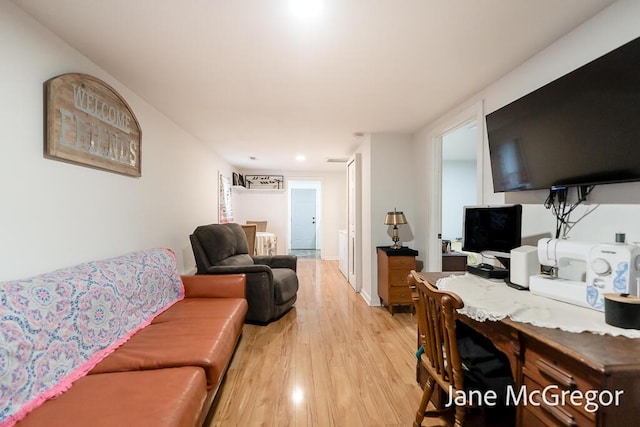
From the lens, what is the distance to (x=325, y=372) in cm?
206

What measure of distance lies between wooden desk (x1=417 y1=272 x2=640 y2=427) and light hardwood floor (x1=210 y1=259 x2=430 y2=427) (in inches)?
31.9

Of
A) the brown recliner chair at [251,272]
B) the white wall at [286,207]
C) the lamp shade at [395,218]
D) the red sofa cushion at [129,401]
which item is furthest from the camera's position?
the white wall at [286,207]

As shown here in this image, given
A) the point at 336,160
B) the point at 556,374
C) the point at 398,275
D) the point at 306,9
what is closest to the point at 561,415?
the point at 556,374

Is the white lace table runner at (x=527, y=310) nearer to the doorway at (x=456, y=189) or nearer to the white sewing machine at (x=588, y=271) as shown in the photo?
the white sewing machine at (x=588, y=271)

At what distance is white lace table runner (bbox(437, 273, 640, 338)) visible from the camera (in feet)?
3.32

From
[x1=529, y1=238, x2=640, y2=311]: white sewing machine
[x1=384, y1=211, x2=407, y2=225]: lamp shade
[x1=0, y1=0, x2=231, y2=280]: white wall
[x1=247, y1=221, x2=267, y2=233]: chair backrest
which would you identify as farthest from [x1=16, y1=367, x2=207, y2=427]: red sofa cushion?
[x1=247, y1=221, x2=267, y2=233]: chair backrest

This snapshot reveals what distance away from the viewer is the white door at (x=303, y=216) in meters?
8.55

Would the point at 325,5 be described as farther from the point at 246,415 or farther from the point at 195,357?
the point at 246,415

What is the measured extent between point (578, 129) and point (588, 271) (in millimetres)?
738

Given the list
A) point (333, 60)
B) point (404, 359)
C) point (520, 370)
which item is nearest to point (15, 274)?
point (333, 60)

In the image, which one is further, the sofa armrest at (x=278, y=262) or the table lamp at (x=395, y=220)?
the sofa armrest at (x=278, y=262)

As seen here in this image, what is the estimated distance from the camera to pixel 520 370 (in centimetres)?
110

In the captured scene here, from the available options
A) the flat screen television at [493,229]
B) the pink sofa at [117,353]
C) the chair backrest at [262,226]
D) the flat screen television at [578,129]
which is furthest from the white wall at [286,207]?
the flat screen television at [578,129]

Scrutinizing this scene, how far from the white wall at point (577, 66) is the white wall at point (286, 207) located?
4713 mm
